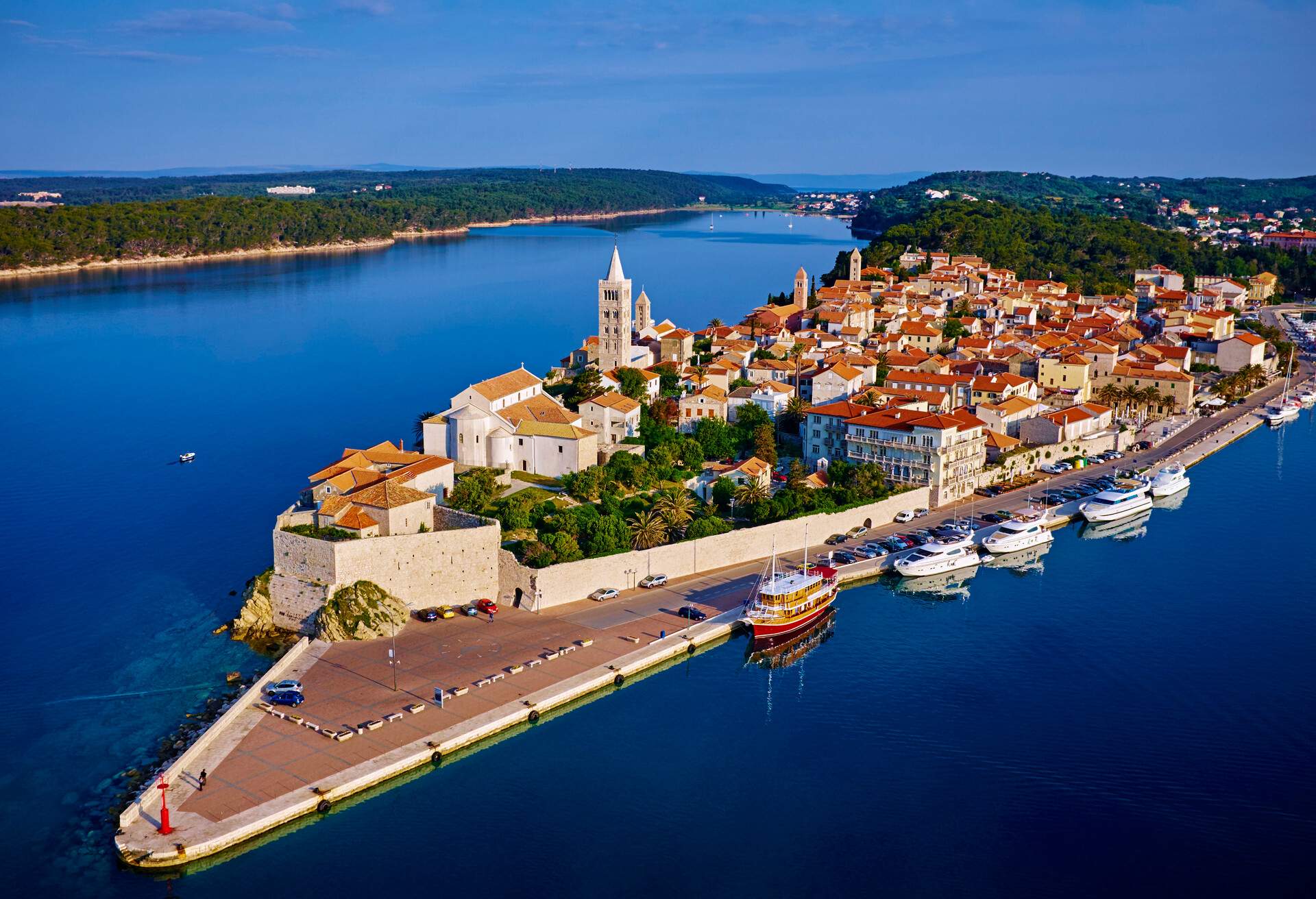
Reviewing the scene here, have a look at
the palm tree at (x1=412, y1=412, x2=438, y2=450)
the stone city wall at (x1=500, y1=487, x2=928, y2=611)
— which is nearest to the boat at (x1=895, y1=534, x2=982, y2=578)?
the stone city wall at (x1=500, y1=487, x2=928, y2=611)

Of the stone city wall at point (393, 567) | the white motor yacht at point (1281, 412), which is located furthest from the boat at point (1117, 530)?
the stone city wall at point (393, 567)

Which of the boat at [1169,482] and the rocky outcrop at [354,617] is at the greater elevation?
the boat at [1169,482]

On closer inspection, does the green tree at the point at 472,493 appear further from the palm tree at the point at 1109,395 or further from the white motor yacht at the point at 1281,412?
the white motor yacht at the point at 1281,412

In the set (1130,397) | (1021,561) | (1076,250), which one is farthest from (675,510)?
(1076,250)

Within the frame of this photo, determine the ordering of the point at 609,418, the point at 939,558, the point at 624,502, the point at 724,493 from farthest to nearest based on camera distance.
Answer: the point at 609,418 < the point at 724,493 < the point at 624,502 < the point at 939,558

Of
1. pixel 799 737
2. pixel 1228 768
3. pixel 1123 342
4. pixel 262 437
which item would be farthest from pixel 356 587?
pixel 1123 342

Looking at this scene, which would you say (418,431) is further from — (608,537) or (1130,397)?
(1130,397)

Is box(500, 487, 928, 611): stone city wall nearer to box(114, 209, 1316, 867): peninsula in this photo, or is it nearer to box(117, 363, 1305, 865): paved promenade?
box(114, 209, 1316, 867): peninsula
